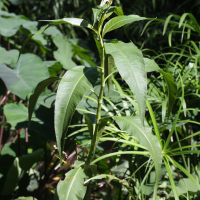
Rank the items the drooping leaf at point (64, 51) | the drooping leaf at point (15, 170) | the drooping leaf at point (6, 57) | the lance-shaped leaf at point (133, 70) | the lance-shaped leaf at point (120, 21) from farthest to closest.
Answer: the drooping leaf at point (64, 51) → the drooping leaf at point (6, 57) → the drooping leaf at point (15, 170) → the lance-shaped leaf at point (120, 21) → the lance-shaped leaf at point (133, 70)

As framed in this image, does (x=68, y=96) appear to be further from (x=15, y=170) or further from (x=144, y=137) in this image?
(x=15, y=170)

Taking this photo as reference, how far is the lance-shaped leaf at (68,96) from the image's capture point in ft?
1.49

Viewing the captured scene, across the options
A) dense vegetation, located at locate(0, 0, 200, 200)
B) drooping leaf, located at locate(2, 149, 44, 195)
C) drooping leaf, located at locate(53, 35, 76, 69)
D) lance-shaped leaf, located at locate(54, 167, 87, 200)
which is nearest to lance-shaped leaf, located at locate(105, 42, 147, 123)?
dense vegetation, located at locate(0, 0, 200, 200)

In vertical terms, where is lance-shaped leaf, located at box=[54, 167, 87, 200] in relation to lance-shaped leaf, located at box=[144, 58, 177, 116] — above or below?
below

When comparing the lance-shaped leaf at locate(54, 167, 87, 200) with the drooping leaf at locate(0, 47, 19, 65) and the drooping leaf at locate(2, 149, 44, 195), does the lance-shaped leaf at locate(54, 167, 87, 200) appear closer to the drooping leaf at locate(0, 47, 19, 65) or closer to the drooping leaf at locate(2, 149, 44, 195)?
the drooping leaf at locate(2, 149, 44, 195)

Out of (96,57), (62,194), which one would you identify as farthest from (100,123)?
(96,57)

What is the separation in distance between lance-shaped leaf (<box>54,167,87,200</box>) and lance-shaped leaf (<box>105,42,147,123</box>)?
0.33 meters

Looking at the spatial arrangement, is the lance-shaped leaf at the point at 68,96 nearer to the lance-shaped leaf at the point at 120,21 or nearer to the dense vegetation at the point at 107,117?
the dense vegetation at the point at 107,117

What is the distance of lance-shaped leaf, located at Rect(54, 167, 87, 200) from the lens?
→ 59 centimetres

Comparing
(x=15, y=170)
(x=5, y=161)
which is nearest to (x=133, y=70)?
(x=15, y=170)

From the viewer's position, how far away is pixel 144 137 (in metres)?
0.56

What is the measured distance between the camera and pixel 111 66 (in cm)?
63

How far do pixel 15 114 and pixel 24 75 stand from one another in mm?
278

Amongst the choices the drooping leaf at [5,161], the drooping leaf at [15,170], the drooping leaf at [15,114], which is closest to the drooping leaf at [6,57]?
the drooping leaf at [15,114]
